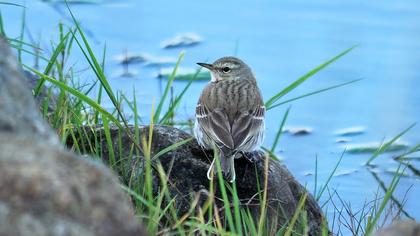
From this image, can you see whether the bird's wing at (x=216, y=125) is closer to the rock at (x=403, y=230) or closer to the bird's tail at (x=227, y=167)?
the bird's tail at (x=227, y=167)

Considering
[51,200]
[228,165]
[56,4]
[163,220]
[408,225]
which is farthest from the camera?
[56,4]

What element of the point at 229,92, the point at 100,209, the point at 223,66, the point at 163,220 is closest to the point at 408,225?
the point at 100,209

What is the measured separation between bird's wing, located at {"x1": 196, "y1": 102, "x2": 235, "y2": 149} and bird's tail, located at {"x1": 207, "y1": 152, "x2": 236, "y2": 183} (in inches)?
4.9

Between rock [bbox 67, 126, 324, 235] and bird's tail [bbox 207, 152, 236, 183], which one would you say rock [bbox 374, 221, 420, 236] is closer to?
rock [bbox 67, 126, 324, 235]

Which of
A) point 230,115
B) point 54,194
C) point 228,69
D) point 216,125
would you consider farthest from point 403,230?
point 228,69

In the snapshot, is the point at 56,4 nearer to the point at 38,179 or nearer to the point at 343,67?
the point at 343,67

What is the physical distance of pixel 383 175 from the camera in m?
8.47

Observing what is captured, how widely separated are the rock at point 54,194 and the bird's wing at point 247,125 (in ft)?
11.5

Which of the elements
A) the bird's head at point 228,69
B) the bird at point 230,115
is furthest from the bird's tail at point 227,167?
the bird's head at point 228,69

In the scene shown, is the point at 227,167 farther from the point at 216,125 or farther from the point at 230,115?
the point at 230,115

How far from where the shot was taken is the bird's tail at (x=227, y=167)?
6137 millimetres

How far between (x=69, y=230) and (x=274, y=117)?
20.3 feet

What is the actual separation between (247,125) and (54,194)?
4.03m

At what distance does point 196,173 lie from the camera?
20.6 feet
